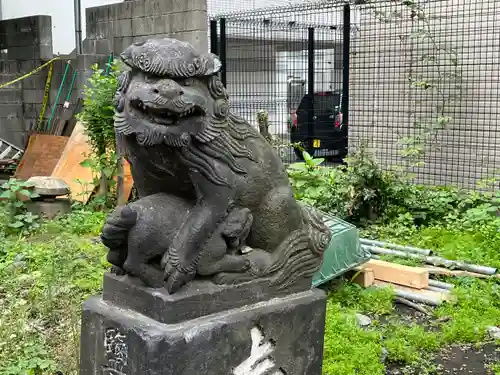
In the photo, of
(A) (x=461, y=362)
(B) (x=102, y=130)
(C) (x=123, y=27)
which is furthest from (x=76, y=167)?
(A) (x=461, y=362)

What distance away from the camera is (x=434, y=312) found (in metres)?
4.61

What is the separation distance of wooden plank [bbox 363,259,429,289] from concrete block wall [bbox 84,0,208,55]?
3629mm

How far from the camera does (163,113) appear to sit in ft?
7.23

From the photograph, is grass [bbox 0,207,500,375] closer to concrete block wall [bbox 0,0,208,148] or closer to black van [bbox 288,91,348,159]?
concrete block wall [bbox 0,0,208,148]

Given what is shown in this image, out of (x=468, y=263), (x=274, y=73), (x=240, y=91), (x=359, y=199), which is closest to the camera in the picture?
(x=468, y=263)

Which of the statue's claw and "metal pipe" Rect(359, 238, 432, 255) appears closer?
the statue's claw

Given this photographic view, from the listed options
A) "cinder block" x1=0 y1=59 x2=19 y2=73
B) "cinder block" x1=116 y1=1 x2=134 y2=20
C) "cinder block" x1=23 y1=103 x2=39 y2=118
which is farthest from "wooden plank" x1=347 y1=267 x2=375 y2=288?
"cinder block" x1=0 y1=59 x2=19 y2=73

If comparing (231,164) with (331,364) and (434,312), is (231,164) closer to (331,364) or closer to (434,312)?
(331,364)

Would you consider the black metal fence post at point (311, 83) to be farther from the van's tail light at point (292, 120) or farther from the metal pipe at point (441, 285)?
the metal pipe at point (441, 285)

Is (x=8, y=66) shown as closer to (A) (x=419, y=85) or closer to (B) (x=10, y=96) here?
(B) (x=10, y=96)

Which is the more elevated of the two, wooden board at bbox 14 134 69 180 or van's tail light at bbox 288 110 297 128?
van's tail light at bbox 288 110 297 128

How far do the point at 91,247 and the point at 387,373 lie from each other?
2986 mm

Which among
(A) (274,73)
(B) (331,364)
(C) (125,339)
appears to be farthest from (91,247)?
(A) (274,73)

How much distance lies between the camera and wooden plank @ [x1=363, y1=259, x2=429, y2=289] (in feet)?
16.3
